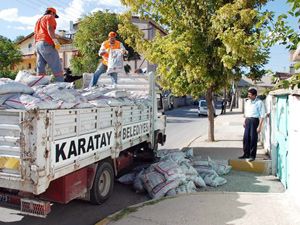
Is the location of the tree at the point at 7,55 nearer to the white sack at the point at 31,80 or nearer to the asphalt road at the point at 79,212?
the white sack at the point at 31,80

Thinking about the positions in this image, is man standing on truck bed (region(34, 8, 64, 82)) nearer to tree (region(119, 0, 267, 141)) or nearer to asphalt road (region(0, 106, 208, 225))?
asphalt road (region(0, 106, 208, 225))

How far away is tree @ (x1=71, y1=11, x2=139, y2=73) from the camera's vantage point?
27.2m

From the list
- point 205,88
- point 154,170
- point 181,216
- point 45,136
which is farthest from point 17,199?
point 205,88

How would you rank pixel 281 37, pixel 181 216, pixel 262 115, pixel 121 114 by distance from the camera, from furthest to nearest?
pixel 262 115, pixel 121 114, pixel 181 216, pixel 281 37

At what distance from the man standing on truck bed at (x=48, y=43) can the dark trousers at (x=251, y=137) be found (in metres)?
4.81

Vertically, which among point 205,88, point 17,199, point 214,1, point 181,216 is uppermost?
point 214,1

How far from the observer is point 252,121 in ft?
29.6

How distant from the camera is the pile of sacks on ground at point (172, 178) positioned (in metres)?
6.64

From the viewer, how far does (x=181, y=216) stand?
526cm

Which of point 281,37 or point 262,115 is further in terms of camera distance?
point 262,115

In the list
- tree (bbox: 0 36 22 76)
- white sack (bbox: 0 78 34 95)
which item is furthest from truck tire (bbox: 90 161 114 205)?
tree (bbox: 0 36 22 76)

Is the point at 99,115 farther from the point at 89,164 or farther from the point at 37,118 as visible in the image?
the point at 37,118

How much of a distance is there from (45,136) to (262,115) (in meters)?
6.16

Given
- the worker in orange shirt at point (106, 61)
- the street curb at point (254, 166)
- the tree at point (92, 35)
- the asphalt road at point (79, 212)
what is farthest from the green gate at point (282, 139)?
the tree at point (92, 35)
